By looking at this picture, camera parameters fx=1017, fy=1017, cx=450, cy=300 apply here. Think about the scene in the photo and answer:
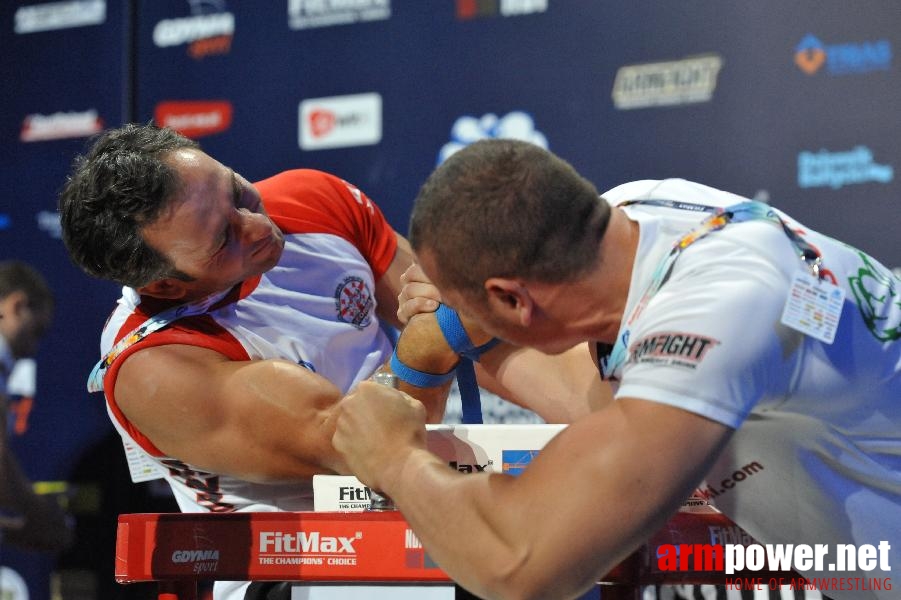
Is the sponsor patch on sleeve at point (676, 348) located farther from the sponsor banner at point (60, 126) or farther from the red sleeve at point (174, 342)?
the sponsor banner at point (60, 126)

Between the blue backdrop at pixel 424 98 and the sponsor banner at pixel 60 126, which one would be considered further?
the sponsor banner at pixel 60 126

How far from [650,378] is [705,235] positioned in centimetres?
19

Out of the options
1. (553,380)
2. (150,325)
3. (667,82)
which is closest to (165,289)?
(150,325)

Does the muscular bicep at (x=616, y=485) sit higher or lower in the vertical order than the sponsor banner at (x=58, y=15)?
lower

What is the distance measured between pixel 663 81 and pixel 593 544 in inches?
82.4

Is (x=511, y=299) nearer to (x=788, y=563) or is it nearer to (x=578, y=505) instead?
(x=578, y=505)

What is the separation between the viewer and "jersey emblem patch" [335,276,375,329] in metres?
1.79

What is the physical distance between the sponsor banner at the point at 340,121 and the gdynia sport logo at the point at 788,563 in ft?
7.18

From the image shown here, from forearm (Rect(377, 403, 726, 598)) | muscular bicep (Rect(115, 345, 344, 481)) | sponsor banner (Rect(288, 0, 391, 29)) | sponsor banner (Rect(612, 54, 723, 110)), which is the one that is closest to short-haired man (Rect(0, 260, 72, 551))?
sponsor banner (Rect(288, 0, 391, 29))

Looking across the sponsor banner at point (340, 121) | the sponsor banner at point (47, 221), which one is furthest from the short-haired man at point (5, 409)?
the sponsor banner at point (340, 121)

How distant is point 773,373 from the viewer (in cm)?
95

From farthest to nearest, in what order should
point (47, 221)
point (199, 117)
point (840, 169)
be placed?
1. point (47, 221)
2. point (199, 117)
3. point (840, 169)

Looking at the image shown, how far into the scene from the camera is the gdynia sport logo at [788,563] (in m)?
1.07

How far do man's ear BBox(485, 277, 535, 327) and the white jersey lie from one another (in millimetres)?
103
